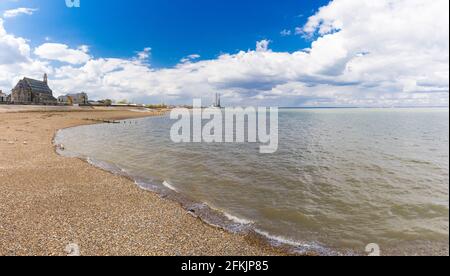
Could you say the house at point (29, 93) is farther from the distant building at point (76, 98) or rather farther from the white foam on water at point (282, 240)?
the white foam on water at point (282, 240)

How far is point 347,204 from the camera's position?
1257 cm

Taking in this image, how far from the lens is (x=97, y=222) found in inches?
353

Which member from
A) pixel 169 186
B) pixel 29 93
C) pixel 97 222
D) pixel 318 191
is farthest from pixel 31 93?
pixel 318 191

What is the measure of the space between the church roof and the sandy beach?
122m

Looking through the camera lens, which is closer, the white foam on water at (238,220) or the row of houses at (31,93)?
the white foam on water at (238,220)

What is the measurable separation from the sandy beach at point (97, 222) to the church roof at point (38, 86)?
399 ft

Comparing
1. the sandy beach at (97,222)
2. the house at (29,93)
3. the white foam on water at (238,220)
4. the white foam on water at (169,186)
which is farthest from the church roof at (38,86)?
the white foam on water at (238,220)

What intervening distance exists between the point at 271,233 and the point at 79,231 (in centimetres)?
635

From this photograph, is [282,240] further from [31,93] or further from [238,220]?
[31,93]

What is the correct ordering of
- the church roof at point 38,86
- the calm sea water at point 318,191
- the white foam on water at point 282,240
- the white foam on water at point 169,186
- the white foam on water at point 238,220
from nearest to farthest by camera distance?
the white foam on water at point 282,240, the calm sea water at point 318,191, the white foam on water at point 238,220, the white foam on water at point 169,186, the church roof at point 38,86

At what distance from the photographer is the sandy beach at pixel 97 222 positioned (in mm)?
7445

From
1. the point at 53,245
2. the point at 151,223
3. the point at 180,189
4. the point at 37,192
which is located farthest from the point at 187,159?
the point at 53,245

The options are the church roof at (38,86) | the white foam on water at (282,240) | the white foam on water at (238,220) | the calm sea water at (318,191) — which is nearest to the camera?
the white foam on water at (282,240)
